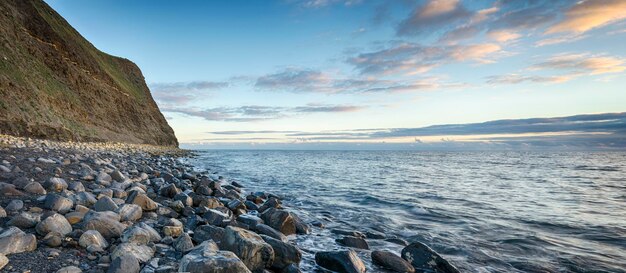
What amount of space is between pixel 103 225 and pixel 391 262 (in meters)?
4.21

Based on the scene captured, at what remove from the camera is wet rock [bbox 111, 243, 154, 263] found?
11.8ft

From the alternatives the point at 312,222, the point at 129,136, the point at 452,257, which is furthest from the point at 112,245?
the point at 129,136

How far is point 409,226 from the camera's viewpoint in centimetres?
854

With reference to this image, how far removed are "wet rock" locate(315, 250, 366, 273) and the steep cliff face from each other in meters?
23.7

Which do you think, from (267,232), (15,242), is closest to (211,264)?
(15,242)

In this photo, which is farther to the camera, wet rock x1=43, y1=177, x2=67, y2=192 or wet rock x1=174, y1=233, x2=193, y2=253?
wet rock x1=43, y1=177, x2=67, y2=192

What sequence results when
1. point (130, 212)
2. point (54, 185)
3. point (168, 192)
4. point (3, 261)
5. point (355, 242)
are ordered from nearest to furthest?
point (3, 261) → point (130, 212) → point (355, 242) → point (54, 185) → point (168, 192)

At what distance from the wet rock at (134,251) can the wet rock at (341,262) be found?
2418 millimetres

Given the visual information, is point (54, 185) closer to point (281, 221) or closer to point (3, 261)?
point (3, 261)

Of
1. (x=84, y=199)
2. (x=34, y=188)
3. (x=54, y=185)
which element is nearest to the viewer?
(x=84, y=199)

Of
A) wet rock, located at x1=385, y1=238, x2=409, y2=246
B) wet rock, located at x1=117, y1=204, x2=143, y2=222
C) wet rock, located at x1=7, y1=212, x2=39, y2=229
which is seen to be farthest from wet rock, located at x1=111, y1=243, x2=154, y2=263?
wet rock, located at x1=385, y1=238, x2=409, y2=246

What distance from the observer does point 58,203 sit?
5172 mm

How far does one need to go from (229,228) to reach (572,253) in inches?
270

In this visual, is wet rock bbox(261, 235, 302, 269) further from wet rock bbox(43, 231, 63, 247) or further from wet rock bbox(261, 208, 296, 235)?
wet rock bbox(43, 231, 63, 247)
